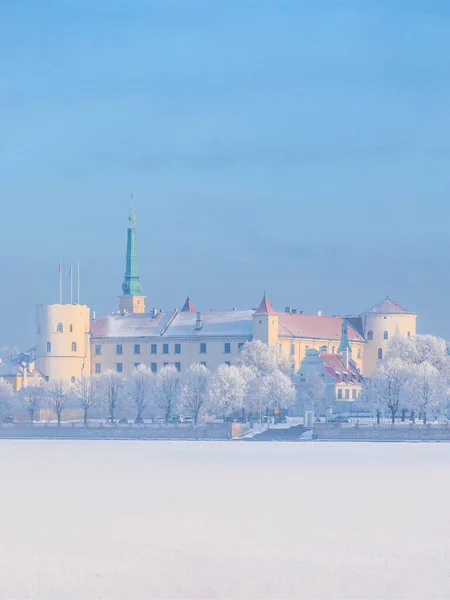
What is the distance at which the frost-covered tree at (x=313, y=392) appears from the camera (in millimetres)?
89688

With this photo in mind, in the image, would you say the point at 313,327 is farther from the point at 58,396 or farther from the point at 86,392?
the point at 58,396

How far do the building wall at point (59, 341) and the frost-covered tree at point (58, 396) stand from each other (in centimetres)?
715

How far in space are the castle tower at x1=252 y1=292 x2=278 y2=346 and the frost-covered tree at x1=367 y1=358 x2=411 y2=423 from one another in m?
17.1

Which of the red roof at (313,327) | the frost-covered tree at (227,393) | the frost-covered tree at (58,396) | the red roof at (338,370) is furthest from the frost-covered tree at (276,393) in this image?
the red roof at (313,327)

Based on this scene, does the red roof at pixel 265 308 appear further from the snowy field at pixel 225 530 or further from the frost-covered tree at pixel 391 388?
the snowy field at pixel 225 530

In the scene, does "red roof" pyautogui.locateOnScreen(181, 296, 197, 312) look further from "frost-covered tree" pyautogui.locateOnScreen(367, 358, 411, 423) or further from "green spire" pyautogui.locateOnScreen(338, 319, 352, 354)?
"frost-covered tree" pyautogui.locateOnScreen(367, 358, 411, 423)

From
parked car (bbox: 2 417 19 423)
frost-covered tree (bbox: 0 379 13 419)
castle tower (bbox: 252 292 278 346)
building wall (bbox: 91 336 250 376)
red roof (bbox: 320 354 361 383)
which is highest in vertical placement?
castle tower (bbox: 252 292 278 346)

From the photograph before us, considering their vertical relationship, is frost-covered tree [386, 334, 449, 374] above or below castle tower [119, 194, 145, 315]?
below

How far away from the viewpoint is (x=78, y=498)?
123 ft

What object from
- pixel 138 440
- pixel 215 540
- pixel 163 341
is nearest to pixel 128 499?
pixel 215 540

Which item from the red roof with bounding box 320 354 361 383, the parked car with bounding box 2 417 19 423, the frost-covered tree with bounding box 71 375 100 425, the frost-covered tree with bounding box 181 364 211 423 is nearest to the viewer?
the parked car with bounding box 2 417 19 423

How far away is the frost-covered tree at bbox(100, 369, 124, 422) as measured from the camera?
299 feet

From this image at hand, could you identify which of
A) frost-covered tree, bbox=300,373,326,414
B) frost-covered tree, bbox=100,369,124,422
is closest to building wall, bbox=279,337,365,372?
frost-covered tree, bbox=300,373,326,414

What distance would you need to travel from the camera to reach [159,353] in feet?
350
